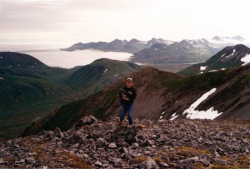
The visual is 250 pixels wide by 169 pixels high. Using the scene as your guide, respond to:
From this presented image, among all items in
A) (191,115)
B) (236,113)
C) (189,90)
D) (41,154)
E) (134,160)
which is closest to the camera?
(134,160)

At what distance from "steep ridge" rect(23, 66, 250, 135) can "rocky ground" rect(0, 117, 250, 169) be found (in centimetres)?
2858

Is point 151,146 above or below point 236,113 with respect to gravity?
above

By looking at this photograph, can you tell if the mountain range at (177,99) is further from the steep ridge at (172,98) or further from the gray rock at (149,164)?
the gray rock at (149,164)

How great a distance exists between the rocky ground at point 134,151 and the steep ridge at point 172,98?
28.6m

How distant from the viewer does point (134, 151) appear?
17344 millimetres

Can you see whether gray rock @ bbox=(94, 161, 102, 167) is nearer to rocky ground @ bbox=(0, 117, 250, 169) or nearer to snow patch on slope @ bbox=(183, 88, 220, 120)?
rocky ground @ bbox=(0, 117, 250, 169)

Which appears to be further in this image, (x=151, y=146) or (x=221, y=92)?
(x=221, y=92)

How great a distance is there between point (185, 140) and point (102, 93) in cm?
13115

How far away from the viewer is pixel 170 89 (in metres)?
104


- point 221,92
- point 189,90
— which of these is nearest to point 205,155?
point 221,92

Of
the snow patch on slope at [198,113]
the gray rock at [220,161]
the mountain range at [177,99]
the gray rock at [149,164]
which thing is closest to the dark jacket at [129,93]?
the gray rock at [149,164]

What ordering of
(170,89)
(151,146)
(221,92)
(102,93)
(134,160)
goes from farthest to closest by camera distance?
(102,93), (170,89), (221,92), (151,146), (134,160)

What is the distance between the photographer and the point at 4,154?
664 inches

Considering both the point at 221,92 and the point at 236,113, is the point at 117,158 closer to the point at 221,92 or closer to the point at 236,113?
the point at 236,113
